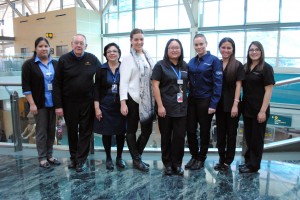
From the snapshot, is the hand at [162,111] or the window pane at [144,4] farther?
the window pane at [144,4]

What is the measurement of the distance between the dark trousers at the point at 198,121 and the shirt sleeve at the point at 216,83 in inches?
2.9

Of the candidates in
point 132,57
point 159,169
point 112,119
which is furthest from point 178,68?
point 159,169

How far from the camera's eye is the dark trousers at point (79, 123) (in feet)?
10.3

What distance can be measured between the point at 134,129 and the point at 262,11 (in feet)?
41.1

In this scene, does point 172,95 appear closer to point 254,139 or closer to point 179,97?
point 179,97

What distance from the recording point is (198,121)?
314cm

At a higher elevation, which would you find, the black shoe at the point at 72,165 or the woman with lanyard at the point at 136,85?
the woman with lanyard at the point at 136,85

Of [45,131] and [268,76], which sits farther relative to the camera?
[45,131]

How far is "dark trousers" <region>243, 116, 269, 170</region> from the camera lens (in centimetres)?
304

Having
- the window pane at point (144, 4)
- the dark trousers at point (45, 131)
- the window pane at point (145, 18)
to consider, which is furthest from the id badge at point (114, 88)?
the window pane at point (144, 4)

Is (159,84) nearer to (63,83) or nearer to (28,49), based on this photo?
(63,83)

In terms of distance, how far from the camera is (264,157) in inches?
146

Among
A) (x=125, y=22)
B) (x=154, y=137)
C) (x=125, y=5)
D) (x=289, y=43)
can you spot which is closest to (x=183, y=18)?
(x=125, y=22)

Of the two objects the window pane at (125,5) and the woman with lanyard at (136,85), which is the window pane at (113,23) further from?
the woman with lanyard at (136,85)
